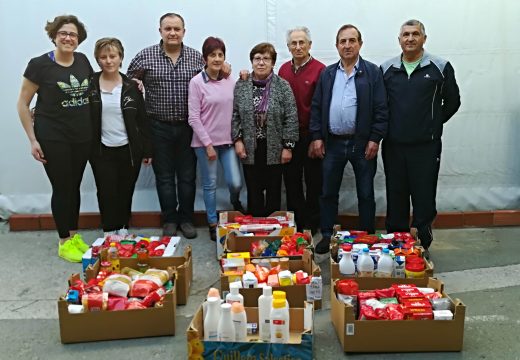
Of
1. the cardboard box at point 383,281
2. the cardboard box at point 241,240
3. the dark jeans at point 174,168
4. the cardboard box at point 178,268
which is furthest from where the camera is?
the dark jeans at point 174,168

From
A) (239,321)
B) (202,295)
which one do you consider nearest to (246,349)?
(239,321)

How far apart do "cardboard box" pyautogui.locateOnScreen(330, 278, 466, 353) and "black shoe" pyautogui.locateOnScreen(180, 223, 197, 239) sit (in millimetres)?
1955

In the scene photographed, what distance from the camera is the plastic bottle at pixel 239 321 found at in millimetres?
2586

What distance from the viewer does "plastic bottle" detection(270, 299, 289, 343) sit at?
2576 millimetres

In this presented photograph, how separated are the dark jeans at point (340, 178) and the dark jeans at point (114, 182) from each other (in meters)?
1.29

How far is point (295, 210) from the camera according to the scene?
4.41 m

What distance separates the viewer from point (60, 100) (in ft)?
12.5

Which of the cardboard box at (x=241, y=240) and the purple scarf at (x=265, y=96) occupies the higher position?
the purple scarf at (x=265, y=96)

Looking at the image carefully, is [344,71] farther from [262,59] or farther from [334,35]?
[334,35]

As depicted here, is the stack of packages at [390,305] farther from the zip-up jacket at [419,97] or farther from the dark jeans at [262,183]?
the dark jeans at [262,183]

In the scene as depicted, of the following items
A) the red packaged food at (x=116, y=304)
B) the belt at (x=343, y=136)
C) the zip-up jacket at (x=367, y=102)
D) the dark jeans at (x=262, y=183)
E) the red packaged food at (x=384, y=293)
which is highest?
the zip-up jacket at (x=367, y=102)

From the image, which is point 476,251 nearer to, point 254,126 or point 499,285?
point 499,285

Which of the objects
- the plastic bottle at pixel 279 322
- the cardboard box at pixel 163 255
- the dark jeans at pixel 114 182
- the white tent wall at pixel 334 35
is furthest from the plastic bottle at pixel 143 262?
the white tent wall at pixel 334 35

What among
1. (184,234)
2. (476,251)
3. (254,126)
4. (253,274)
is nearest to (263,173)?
(254,126)
